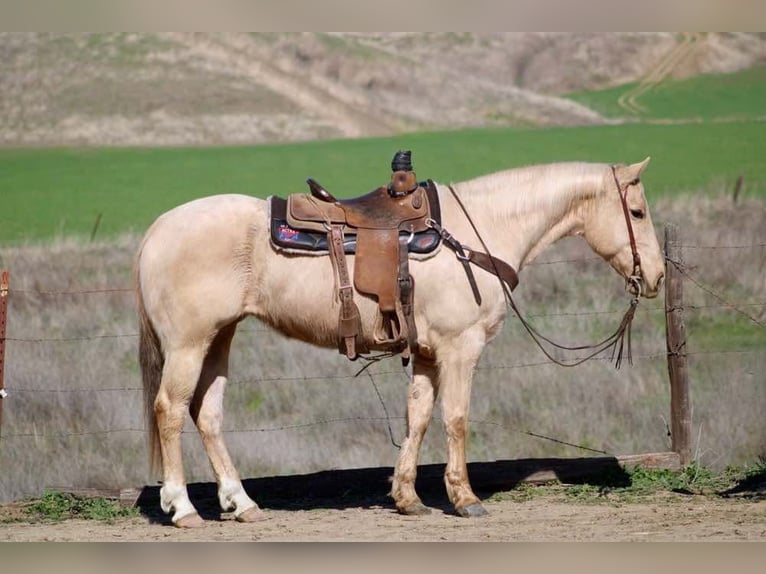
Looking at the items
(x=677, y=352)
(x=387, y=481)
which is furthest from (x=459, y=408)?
(x=677, y=352)

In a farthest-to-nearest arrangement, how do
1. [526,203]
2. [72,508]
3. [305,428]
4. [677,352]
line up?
[305,428] → [677,352] → [72,508] → [526,203]

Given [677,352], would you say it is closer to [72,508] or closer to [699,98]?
[72,508]

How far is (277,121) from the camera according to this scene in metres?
18.8

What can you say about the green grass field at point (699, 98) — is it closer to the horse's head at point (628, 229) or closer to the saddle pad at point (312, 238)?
the horse's head at point (628, 229)

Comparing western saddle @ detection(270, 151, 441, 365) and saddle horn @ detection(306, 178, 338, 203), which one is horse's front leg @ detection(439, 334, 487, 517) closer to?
western saddle @ detection(270, 151, 441, 365)

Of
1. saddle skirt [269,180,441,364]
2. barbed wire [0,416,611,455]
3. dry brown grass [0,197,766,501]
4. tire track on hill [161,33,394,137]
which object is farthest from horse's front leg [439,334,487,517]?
tire track on hill [161,33,394,137]

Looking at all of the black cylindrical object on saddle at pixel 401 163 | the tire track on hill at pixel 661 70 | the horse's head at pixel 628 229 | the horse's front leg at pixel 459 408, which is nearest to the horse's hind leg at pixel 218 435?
the horse's front leg at pixel 459 408

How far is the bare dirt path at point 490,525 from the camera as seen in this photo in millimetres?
5703

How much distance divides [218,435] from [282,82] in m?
13.3

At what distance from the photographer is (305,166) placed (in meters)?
17.6

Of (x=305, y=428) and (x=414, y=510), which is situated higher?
(x=305, y=428)

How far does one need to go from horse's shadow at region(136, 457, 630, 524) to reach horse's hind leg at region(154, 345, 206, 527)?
81 cm

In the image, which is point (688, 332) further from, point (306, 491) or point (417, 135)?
A: point (417, 135)

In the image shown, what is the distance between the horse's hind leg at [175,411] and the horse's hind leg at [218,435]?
21 centimetres
